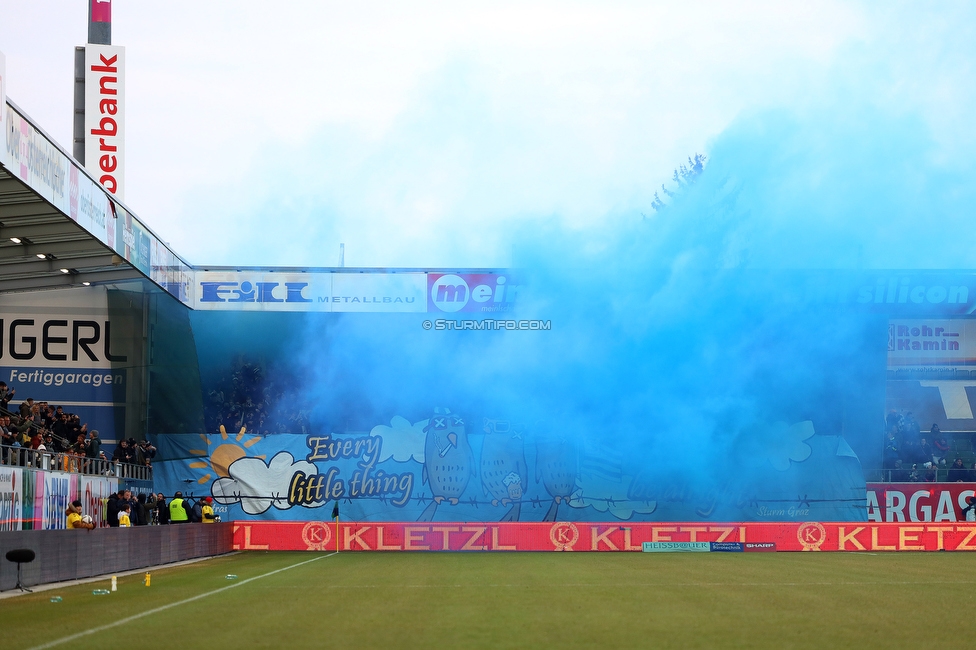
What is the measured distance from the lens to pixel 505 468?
4091 cm

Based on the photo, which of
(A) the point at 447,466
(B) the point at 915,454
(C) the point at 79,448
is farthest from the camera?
(B) the point at 915,454

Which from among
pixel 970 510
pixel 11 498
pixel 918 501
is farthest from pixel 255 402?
pixel 970 510

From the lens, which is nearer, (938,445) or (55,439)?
(55,439)

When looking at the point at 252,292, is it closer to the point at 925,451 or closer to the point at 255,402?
the point at 255,402

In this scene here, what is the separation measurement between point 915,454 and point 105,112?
3225 cm

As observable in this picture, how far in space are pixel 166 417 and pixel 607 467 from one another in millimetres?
16587

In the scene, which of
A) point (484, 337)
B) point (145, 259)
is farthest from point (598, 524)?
point (145, 259)

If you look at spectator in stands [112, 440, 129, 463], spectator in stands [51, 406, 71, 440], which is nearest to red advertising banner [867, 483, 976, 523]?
spectator in stands [112, 440, 129, 463]

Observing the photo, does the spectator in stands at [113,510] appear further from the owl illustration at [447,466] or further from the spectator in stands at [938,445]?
the spectator in stands at [938,445]

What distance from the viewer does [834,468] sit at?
135 feet

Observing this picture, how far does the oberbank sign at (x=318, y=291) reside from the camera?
42.1 meters

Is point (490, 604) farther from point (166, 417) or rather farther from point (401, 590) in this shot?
point (166, 417)

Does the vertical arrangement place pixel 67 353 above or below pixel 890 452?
above

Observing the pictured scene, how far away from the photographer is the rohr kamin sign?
33062 mm
